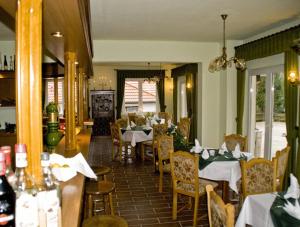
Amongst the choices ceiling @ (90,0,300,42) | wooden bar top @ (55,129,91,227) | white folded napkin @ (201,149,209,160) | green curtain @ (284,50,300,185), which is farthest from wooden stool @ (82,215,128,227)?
green curtain @ (284,50,300,185)

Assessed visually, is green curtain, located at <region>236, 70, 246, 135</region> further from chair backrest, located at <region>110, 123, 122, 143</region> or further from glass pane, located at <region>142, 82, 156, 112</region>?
glass pane, located at <region>142, 82, 156, 112</region>

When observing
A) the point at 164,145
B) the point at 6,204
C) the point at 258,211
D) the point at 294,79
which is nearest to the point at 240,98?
the point at 294,79

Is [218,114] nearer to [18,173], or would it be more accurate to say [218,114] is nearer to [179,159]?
[179,159]

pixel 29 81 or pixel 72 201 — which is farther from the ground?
pixel 29 81

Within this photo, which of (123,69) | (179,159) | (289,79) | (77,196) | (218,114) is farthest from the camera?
(123,69)

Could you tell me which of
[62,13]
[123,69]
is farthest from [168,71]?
[62,13]

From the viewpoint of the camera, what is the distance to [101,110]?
38.5ft

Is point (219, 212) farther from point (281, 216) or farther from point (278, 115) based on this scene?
point (278, 115)

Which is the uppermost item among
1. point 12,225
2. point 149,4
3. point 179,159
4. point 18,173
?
point 149,4

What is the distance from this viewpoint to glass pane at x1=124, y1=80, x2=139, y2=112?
490 inches

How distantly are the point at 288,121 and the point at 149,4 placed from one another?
2.97 metres

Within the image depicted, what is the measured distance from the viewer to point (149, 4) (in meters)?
4.06

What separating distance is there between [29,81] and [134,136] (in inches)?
245

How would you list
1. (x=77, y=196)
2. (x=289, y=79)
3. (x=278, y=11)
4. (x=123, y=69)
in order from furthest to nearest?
(x=123, y=69), (x=289, y=79), (x=278, y=11), (x=77, y=196)
